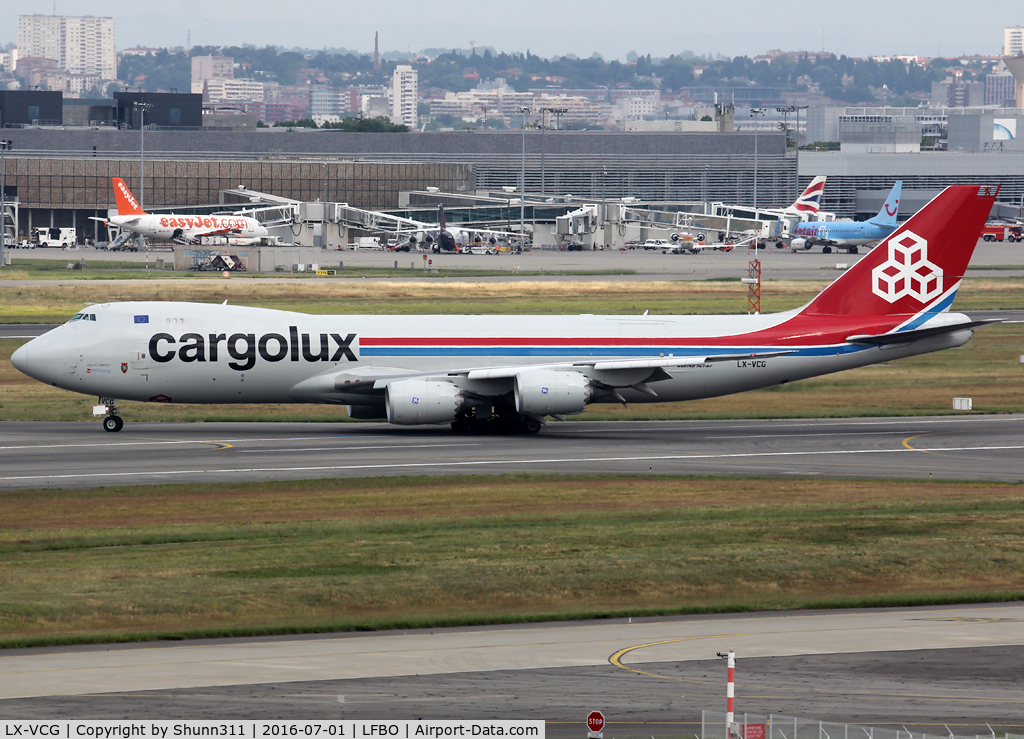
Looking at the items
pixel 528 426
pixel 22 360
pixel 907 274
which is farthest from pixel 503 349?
pixel 22 360

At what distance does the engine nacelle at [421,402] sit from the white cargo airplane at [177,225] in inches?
4834

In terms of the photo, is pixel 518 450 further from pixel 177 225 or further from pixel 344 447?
pixel 177 225

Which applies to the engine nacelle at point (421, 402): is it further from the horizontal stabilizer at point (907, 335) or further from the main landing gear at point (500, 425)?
the horizontal stabilizer at point (907, 335)

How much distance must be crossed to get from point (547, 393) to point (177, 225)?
Result: 125801 mm

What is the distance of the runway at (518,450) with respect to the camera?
42625mm

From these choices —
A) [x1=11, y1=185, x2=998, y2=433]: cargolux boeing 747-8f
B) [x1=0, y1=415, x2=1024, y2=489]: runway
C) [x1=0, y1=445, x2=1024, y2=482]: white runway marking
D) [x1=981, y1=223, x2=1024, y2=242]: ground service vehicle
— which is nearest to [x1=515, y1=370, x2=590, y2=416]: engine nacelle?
[x1=11, y1=185, x2=998, y2=433]: cargolux boeing 747-8f

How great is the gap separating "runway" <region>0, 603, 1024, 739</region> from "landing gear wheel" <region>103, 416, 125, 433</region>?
2798 cm

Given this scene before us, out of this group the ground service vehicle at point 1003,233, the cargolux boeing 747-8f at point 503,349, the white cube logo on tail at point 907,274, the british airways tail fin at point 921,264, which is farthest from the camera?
the ground service vehicle at point 1003,233

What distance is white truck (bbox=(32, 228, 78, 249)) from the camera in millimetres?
178625

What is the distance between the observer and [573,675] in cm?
2169

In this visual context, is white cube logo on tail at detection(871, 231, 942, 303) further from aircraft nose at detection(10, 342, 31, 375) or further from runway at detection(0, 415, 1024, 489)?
aircraft nose at detection(10, 342, 31, 375)

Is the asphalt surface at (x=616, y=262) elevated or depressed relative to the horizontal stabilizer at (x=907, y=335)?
depressed

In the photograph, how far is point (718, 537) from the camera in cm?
3303
